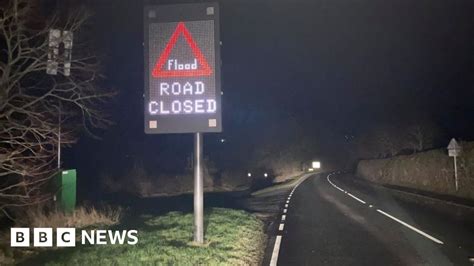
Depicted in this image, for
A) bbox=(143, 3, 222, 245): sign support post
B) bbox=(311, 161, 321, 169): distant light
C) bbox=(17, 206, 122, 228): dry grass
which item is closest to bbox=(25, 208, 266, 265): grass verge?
bbox=(17, 206, 122, 228): dry grass

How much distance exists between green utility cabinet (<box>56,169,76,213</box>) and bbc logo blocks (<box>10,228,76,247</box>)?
4741 mm

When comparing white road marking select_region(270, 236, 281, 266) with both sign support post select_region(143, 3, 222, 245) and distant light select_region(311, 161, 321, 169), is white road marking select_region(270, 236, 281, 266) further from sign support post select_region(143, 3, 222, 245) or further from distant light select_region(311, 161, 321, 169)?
distant light select_region(311, 161, 321, 169)

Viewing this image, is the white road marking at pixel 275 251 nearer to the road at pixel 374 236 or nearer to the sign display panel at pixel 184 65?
the road at pixel 374 236

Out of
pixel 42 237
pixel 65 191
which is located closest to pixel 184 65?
pixel 42 237

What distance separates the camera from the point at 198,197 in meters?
11.5

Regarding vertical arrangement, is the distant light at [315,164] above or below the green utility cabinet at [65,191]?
below

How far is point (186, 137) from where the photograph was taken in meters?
75.6

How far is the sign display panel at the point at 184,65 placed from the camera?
35.4ft

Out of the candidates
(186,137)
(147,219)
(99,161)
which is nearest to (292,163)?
(186,137)

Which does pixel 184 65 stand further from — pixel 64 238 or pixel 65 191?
pixel 65 191

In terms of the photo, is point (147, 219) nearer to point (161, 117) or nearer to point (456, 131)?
point (161, 117)

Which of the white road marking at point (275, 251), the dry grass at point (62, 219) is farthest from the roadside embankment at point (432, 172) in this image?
the dry grass at point (62, 219)

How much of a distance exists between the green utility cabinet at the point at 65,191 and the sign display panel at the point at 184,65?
27.7 feet

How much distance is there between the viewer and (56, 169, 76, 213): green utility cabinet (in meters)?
17.4
